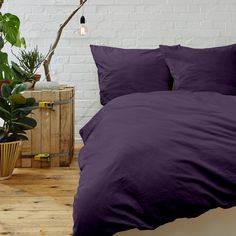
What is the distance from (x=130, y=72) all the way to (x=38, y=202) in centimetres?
130

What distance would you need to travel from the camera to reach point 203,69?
335cm

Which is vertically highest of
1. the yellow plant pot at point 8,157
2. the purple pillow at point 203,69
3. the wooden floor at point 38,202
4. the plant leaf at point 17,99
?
the purple pillow at point 203,69

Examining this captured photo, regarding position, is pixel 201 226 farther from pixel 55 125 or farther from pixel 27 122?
pixel 55 125

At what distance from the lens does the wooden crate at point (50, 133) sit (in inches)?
119

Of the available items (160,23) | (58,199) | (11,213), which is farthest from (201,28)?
(11,213)

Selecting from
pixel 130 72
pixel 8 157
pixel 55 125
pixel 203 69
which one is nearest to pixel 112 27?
pixel 130 72

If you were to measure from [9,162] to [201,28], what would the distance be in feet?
6.47

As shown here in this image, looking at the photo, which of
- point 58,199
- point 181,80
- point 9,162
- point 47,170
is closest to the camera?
point 58,199

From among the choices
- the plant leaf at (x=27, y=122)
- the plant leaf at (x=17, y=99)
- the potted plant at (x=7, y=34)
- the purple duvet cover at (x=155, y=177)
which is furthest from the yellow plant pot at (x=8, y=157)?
the purple duvet cover at (x=155, y=177)

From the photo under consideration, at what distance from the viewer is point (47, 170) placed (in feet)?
9.95

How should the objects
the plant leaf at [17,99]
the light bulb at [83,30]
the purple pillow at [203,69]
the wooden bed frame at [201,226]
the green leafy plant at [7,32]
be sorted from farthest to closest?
the light bulb at [83,30]
the purple pillow at [203,69]
the green leafy plant at [7,32]
the plant leaf at [17,99]
the wooden bed frame at [201,226]

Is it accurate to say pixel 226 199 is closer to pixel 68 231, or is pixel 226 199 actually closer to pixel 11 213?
pixel 68 231

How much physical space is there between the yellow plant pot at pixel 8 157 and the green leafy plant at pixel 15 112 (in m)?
0.05

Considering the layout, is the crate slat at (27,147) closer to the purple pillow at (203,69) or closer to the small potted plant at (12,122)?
the small potted plant at (12,122)
